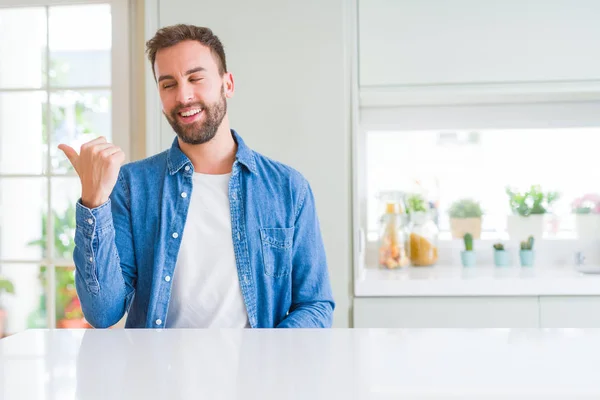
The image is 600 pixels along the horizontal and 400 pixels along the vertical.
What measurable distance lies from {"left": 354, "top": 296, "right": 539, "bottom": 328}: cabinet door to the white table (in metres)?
1.32

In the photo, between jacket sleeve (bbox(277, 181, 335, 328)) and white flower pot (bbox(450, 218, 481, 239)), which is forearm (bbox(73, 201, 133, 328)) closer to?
jacket sleeve (bbox(277, 181, 335, 328))

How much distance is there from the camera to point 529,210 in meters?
2.86

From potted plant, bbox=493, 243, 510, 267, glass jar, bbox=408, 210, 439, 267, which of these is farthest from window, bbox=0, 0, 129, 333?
potted plant, bbox=493, 243, 510, 267

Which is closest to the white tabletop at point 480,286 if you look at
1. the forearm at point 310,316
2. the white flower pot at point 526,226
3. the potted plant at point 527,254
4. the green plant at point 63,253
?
the potted plant at point 527,254

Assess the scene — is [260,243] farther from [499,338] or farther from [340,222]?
[340,222]

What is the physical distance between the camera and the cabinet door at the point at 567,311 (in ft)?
7.41

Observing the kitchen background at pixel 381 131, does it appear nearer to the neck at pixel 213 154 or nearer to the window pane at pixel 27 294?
the window pane at pixel 27 294

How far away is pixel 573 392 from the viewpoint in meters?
0.65

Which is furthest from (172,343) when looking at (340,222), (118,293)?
(340,222)

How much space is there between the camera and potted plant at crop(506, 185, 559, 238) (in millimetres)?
2848

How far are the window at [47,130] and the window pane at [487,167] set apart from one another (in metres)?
1.24

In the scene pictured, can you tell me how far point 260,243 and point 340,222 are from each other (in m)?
0.90

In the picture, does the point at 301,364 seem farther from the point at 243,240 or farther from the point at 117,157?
the point at 243,240

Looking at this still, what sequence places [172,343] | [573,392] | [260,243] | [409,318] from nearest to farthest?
[573,392], [172,343], [260,243], [409,318]
